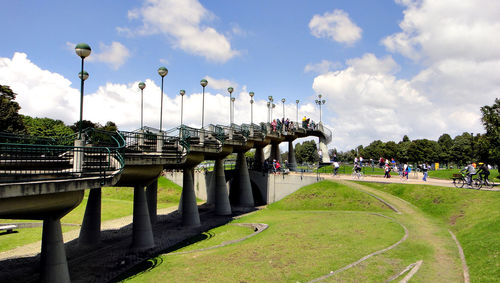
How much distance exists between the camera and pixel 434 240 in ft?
57.8

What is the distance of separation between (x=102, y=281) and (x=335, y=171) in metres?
31.6

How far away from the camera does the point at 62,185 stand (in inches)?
496

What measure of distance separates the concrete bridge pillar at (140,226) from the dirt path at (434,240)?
1842cm

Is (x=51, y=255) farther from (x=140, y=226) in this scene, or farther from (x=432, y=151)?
(x=432, y=151)

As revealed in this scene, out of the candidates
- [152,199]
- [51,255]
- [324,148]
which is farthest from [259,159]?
[51,255]

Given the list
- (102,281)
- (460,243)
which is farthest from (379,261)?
(102,281)

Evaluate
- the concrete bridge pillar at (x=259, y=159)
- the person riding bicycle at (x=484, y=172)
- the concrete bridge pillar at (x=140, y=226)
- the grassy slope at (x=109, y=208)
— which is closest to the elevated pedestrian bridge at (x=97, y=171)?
the concrete bridge pillar at (x=140, y=226)

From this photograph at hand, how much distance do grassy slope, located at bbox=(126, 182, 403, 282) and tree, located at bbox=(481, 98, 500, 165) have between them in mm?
21671

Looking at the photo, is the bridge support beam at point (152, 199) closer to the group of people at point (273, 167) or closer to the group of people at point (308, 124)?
the group of people at point (273, 167)

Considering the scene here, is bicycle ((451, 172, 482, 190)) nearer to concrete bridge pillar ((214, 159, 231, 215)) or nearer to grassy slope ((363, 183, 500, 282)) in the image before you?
grassy slope ((363, 183, 500, 282))

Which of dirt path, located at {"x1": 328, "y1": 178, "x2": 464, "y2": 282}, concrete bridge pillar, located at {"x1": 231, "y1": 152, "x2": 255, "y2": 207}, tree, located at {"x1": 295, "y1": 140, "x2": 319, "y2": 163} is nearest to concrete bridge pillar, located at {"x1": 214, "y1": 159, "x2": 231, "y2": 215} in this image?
concrete bridge pillar, located at {"x1": 231, "y1": 152, "x2": 255, "y2": 207}

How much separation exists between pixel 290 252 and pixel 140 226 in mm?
12854

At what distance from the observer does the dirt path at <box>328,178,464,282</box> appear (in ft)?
42.5

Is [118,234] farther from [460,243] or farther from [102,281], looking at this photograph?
[460,243]
